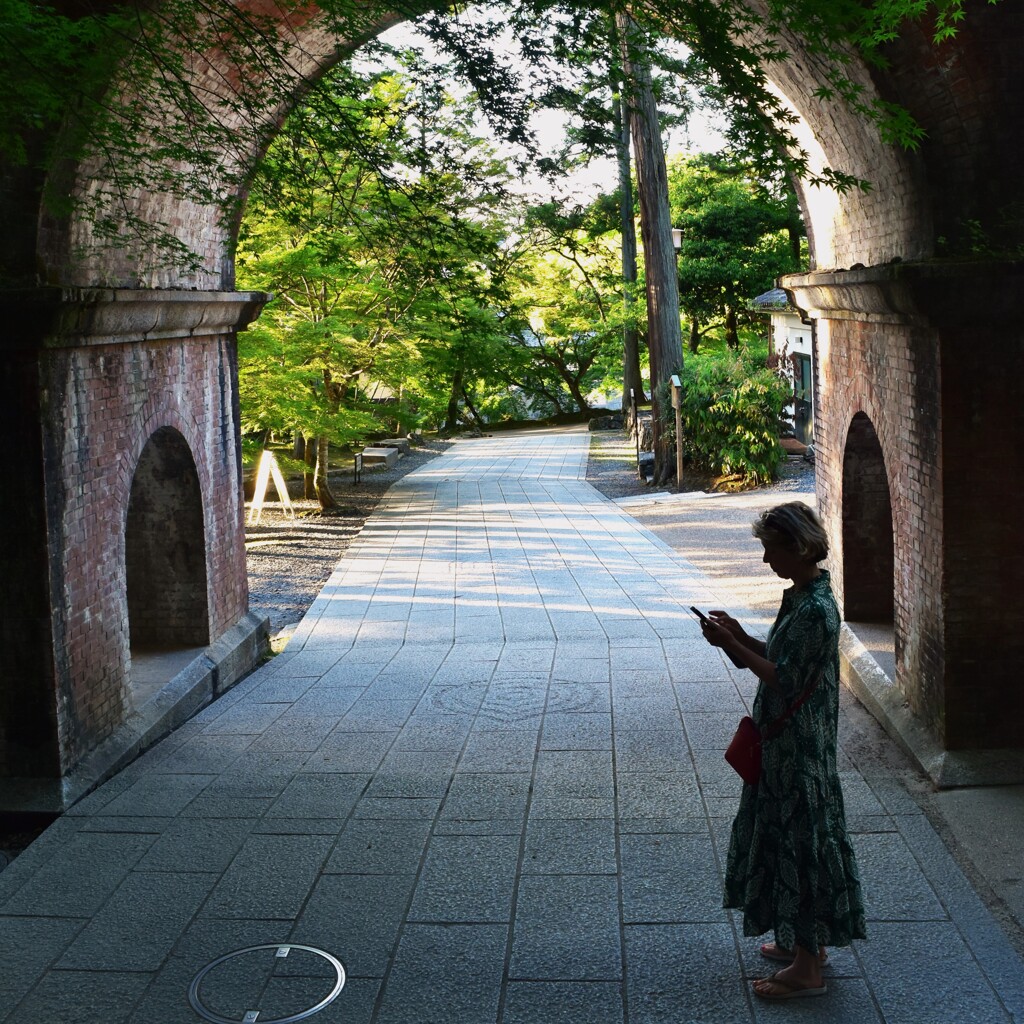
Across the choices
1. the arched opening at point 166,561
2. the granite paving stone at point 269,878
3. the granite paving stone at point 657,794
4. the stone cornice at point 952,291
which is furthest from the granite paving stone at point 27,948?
the stone cornice at point 952,291

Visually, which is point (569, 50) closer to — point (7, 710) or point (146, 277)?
point (146, 277)

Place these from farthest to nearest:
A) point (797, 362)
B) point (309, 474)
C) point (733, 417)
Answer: point (797, 362)
point (309, 474)
point (733, 417)

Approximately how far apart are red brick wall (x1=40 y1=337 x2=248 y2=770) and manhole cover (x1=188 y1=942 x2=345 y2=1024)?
2.36 m

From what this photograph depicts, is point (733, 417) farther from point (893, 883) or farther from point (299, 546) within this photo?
point (893, 883)

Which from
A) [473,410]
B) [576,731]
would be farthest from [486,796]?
[473,410]

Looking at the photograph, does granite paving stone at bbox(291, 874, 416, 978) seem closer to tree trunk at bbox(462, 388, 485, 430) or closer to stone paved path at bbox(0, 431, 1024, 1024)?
stone paved path at bbox(0, 431, 1024, 1024)

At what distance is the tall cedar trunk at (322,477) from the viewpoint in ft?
67.4

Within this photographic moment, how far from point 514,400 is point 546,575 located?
3278cm

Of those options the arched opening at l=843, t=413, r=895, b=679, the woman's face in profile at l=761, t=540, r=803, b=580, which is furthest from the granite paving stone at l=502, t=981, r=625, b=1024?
the arched opening at l=843, t=413, r=895, b=679

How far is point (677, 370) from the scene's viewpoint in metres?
23.2

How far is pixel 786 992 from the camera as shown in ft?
13.2

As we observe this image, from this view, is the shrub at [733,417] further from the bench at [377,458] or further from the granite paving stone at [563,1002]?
the granite paving stone at [563,1002]

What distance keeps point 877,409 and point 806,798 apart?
160 inches

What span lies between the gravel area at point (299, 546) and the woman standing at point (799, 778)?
7659mm
